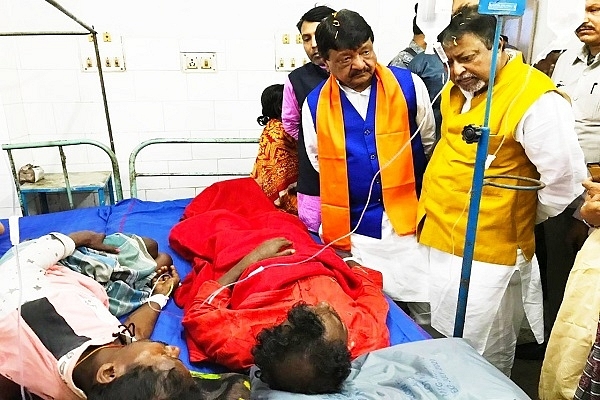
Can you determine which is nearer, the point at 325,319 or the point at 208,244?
the point at 325,319

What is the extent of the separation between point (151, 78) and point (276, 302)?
230cm

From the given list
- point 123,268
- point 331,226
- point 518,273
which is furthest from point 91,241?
point 518,273

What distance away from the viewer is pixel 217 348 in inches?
60.0

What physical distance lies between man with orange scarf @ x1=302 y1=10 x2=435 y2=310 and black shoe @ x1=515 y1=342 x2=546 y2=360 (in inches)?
34.6

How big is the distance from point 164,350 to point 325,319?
1.49 ft

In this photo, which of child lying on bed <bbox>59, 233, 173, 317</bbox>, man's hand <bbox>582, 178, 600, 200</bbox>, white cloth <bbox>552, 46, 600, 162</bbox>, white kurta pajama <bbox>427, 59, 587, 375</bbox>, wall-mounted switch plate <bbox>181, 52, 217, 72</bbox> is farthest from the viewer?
wall-mounted switch plate <bbox>181, 52, 217, 72</bbox>

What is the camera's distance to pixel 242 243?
2.08m

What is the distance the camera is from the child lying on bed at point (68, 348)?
1.14 meters

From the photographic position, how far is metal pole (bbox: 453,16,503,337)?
1.38m

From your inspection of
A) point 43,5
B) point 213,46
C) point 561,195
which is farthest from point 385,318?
point 43,5

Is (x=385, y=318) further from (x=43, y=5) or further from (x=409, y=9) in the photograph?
(x=43, y=5)

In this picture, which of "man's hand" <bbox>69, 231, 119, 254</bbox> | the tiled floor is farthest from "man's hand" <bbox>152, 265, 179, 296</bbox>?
the tiled floor

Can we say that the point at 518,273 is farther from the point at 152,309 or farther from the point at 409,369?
the point at 152,309

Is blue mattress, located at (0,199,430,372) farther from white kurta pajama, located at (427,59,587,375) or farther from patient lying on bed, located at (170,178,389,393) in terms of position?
white kurta pajama, located at (427,59,587,375)
